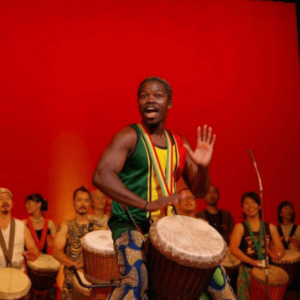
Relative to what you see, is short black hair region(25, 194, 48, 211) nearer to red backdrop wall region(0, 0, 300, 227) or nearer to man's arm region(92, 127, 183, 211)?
red backdrop wall region(0, 0, 300, 227)

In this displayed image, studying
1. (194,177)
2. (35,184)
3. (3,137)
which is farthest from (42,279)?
(194,177)

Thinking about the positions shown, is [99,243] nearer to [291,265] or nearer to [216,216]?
[216,216]

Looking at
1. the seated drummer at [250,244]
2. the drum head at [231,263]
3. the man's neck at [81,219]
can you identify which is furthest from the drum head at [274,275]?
the man's neck at [81,219]

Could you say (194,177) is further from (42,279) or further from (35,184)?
(35,184)

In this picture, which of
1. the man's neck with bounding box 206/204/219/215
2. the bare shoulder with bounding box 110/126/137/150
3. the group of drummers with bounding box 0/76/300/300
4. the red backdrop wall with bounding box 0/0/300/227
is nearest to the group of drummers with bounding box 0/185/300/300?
the man's neck with bounding box 206/204/219/215

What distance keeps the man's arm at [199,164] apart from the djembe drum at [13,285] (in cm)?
272

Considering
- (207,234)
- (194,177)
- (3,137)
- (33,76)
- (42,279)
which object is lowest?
(42,279)

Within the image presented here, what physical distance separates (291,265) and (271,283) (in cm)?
67

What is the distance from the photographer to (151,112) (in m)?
2.64

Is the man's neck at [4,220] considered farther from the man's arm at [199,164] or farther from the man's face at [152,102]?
the man's face at [152,102]

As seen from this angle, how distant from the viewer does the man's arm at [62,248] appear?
17.4 ft

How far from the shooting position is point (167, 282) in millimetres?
2332

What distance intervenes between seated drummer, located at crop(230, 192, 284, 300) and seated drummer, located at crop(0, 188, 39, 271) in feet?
8.43

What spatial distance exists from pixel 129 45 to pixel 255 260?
3.80 metres
